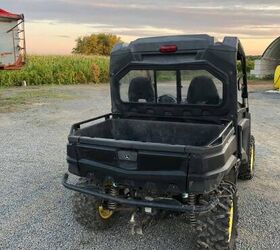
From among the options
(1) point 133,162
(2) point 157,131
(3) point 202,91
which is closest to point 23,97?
(2) point 157,131

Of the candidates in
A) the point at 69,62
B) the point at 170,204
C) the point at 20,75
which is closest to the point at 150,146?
the point at 170,204

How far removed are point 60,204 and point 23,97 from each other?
12.9 m

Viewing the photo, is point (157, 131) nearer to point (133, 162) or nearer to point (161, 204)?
point (133, 162)

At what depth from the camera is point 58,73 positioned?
24.6m

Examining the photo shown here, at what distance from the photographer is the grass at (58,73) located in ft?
75.2

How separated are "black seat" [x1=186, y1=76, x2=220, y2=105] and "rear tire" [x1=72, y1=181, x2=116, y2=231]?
164 centimetres

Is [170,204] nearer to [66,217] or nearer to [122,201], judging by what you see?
[122,201]

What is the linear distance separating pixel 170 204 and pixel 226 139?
2.73ft

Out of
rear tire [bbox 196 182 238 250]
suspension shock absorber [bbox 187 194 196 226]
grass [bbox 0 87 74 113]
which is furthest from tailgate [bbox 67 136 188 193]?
grass [bbox 0 87 74 113]

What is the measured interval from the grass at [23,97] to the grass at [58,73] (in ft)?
7.05

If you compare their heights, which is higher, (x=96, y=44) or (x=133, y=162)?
(x=96, y=44)

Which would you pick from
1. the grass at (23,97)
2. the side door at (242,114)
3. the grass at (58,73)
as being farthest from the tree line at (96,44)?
the side door at (242,114)

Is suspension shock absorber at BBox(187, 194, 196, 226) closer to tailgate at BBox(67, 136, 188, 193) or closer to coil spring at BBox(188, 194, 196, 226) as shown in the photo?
coil spring at BBox(188, 194, 196, 226)

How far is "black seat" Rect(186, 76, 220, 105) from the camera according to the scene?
479cm
